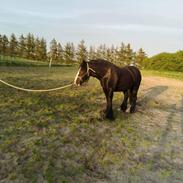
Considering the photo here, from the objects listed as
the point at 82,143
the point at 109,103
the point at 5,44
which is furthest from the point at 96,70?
the point at 5,44

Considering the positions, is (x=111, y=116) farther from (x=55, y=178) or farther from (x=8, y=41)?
(x=8, y=41)

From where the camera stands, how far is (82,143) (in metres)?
6.76

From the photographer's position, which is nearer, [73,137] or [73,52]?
[73,137]

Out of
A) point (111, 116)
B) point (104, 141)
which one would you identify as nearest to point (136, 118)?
point (111, 116)

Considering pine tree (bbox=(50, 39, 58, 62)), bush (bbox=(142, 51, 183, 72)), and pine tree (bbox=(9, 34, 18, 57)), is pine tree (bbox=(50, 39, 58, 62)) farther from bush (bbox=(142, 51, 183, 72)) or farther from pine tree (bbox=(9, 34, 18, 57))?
bush (bbox=(142, 51, 183, 72))

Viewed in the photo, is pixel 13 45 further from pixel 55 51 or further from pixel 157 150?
pixel 157 150

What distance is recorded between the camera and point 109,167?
570 centimetres

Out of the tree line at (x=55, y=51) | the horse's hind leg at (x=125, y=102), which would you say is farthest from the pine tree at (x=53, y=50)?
the horse's hind leg at (x=125, y=102)

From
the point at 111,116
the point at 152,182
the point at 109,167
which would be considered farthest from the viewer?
the point at 111,116

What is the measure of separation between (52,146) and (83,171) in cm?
121

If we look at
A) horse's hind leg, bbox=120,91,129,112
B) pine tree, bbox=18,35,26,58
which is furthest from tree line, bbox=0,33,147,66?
horse's hind leg, bbox=120,91,129,112

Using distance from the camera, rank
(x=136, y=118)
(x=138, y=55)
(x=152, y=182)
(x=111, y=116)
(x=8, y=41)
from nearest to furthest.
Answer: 1. (x=152, y=182)
2. (x=111, y=116)
3. (x=136, y=118)
4. (x=8, y=41)
5. (x=138, y=55)

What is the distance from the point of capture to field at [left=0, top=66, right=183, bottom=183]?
5270 millimetres

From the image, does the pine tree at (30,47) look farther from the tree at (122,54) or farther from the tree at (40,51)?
the tree at (122,54)
